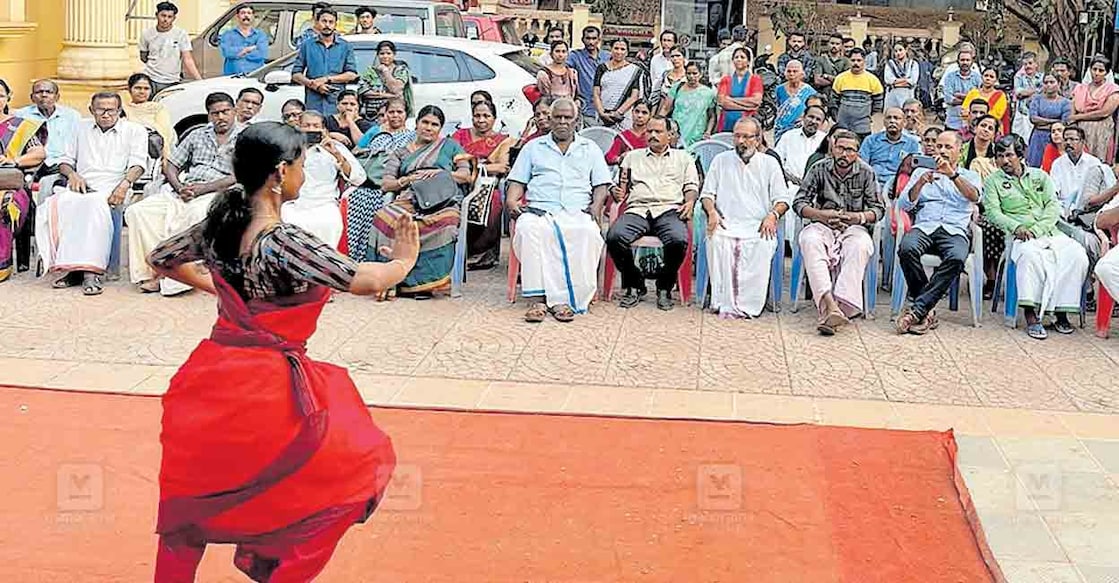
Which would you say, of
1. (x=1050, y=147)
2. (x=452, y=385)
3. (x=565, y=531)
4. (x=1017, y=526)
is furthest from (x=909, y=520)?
(x=1050, y=147)

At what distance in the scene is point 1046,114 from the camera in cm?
1226

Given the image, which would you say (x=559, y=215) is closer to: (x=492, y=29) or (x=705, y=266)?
(x=705, y=266)

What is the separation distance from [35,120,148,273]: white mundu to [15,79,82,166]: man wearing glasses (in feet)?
0.30

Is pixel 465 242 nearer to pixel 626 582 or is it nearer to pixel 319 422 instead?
pixel 626 582

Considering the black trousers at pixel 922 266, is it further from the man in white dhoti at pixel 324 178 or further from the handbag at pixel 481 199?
the man in white dhoti at pixel 324 178

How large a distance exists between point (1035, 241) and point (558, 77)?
4547 mm

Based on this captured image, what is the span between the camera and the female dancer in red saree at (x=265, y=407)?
3.42m

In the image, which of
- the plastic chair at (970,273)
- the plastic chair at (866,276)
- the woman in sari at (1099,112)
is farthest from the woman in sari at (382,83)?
the woman in sari at (1099,112)

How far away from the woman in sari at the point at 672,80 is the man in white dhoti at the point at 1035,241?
331 cm

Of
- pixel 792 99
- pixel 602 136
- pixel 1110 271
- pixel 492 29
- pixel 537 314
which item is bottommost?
pixel 537 314

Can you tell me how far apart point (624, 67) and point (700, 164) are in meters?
2.43

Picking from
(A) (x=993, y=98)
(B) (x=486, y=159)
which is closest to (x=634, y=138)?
(B) (x=486, y=159)

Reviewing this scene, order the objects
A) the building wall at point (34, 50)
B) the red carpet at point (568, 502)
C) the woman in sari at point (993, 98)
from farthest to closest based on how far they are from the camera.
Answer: the building wall at point (34, 50), the woman in sari at point (993, 98), the red carpet at point (568, 502)

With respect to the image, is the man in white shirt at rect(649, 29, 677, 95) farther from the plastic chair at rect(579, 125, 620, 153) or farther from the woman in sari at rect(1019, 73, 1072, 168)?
the woman in sari at rect(1019, 73, 1072, 168)
